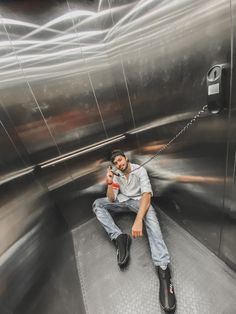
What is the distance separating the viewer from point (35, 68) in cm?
174

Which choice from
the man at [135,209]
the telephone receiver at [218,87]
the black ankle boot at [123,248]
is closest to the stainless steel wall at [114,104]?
the telephone receiver at [218,87]

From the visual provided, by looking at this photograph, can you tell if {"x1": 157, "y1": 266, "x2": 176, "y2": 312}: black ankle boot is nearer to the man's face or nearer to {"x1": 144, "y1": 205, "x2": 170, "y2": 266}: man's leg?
{"x1": 144, "y1": 205, "x2": 170, "y2": 266}: man's leg

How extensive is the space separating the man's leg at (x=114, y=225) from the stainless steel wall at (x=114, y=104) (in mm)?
329

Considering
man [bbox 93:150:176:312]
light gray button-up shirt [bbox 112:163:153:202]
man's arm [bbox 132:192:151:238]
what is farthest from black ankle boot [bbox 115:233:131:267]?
light gray button-up shirt [bbox 112:163:153:202]

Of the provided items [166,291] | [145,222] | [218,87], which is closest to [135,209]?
[145,222]

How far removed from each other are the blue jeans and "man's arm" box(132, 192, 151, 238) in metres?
0.09

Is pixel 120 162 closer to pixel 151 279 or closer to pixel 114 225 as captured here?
pixel 114 225

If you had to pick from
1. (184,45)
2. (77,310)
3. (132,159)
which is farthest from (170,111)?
(77,310)

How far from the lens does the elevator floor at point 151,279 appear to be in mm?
1331

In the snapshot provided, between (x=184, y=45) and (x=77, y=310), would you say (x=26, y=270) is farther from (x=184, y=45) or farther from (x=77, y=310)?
(x=184, y=45)

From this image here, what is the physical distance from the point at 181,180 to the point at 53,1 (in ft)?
6.67

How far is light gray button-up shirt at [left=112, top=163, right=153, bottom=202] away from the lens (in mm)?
1939

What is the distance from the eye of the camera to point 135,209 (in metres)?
2.05

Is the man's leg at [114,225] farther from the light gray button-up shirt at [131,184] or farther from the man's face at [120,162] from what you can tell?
the man's face at [120,162]
